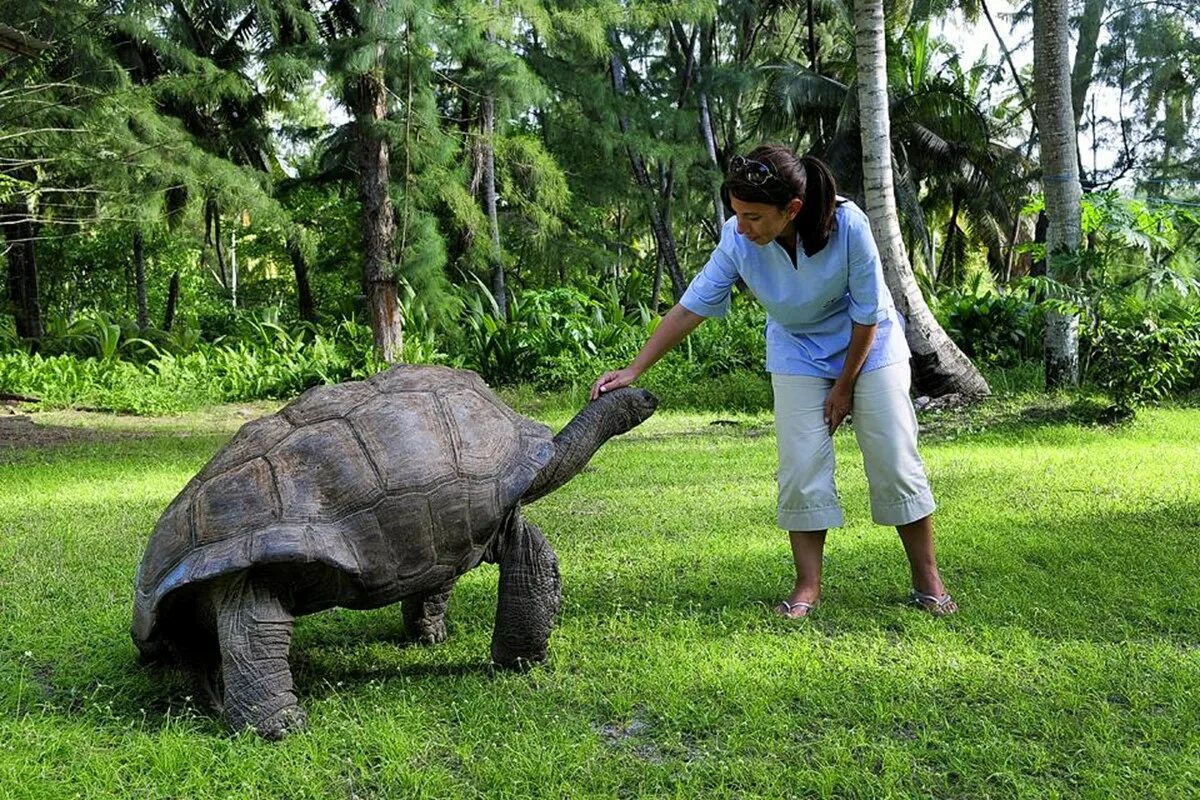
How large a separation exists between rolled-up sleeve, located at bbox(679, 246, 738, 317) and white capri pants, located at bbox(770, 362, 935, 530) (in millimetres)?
404

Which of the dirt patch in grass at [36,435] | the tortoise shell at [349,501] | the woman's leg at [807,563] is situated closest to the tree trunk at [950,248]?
the dirt patch in grass at [36,435]

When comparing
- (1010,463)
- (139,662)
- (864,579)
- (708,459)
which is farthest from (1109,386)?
(139,662)

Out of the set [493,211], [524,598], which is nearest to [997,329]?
[493,211]

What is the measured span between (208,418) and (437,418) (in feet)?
29.5

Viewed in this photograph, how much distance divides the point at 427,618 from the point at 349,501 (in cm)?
90

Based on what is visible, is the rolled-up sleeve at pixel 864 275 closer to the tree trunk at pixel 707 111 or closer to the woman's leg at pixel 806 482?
the woman's leg at pixel 806 482

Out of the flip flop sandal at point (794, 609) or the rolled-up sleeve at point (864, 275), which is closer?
the rolled-up sleeve at point (864, 275)

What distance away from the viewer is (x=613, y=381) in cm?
394

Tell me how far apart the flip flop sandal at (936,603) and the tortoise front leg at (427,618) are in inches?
74.8

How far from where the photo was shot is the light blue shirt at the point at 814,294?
3.71 metres

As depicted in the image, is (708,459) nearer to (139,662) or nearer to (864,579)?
(864,579)

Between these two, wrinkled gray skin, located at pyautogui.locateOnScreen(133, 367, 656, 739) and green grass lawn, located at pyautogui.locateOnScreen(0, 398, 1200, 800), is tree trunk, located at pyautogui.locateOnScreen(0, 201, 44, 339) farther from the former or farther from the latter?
wrinkled gray skin, located at pyautogui.locateOnScreen(133, 367, 656, 739)

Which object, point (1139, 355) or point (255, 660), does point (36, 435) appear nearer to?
point (255, 660)

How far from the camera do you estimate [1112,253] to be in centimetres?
833
